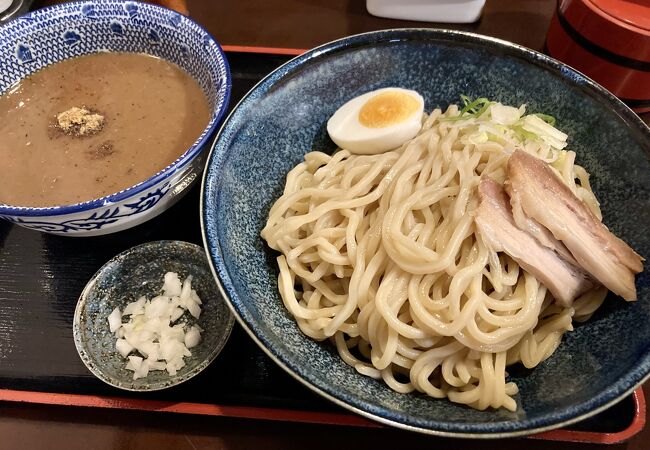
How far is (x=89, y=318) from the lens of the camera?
1751mm

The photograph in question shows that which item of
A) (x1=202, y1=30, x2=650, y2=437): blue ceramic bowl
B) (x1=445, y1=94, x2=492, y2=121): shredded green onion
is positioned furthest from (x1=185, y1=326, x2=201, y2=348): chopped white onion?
(x1=445, y1=94, x2=492, y2=121): shredded green onion

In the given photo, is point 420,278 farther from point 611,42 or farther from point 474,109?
point 611,42

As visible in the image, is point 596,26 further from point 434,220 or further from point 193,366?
point 193,366

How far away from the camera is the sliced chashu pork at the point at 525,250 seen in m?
1.56

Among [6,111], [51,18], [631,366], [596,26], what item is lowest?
[6,111]

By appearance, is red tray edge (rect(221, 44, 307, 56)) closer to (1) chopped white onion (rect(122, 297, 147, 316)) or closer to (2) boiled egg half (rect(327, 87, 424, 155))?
(2) boiled egg half (rect(327, 87, 424, 155))

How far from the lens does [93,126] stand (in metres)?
2.06

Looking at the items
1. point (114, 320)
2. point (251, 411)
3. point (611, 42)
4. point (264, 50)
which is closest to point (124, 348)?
point (114, 320)

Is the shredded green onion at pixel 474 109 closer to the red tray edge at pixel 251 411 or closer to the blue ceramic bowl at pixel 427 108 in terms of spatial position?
the blue ceramic bowl at pixel 427 108

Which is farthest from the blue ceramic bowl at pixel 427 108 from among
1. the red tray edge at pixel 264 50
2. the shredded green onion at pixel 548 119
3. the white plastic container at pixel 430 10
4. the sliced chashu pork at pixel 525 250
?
the white plastic container at pixel 430 10

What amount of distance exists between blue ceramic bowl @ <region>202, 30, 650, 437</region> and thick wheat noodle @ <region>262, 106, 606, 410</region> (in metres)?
0.07

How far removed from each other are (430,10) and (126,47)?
1662 millimetres

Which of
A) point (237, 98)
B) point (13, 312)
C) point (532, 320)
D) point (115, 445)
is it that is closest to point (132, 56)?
point (237, 98)

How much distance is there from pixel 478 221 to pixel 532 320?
345mm
